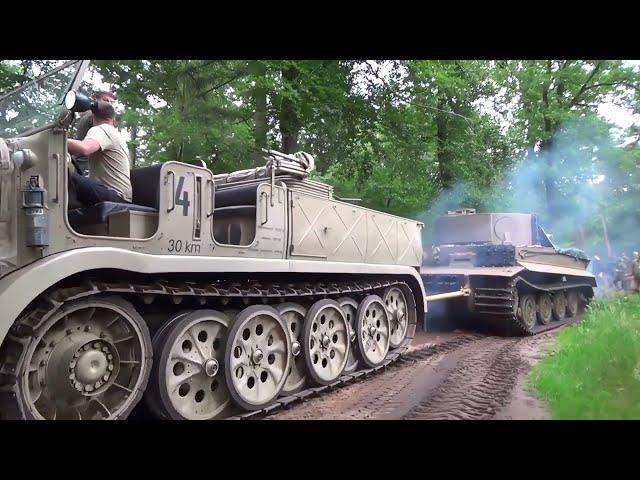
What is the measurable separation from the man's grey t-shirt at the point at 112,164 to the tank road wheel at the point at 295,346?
1724mm

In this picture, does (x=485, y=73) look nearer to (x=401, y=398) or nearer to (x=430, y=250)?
(x=430, y=250)

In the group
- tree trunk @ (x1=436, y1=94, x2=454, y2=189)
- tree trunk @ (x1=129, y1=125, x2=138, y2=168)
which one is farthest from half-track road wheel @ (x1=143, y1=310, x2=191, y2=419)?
tree trunk @ (x1=436, y1=94, x2=454, y2=189)

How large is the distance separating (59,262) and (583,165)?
42.2 ft

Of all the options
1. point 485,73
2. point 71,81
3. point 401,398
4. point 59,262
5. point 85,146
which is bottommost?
point 401,398

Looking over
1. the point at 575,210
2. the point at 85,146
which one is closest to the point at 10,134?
the point at 85,146

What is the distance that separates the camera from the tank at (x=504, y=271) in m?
9.06

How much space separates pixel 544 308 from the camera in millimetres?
A: 10945

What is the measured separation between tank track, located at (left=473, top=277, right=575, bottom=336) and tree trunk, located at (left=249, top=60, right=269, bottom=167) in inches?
183

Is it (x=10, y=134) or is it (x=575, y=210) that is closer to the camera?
(x=10, y=134)

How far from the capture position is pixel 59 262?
2.89m

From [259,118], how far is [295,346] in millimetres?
5631

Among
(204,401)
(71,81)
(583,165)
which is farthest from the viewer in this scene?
(583,165)

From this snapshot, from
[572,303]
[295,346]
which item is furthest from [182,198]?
[572,303]

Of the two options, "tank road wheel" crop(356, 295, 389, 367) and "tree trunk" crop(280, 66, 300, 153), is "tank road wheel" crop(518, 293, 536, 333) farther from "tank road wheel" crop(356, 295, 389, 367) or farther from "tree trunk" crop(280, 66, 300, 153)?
"tree trunk" crop(280, 66, 300, 153)
